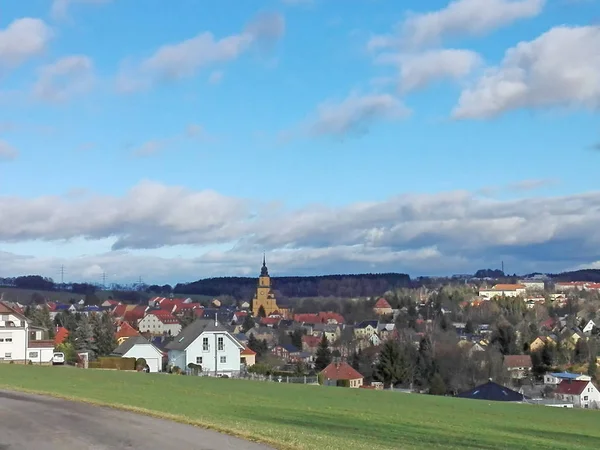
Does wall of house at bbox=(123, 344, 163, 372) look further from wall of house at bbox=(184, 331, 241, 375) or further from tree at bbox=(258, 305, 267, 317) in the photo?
tree at bbox=(258, 305, 267, 317)

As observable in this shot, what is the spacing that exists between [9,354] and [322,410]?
38.3 meters

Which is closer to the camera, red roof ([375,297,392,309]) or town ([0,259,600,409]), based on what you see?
town ([0,259,600,409])

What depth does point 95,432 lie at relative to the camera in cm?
1472

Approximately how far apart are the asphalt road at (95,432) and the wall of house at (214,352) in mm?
46980

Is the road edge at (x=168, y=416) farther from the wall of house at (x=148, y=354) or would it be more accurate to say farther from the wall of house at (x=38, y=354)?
the wall of house at (x=148, y=354)

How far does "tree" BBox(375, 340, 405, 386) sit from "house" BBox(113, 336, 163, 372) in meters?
20.3

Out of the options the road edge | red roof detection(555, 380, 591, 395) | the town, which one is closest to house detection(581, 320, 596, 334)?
the town

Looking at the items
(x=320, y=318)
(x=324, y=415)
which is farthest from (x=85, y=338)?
(x=320, y=318)

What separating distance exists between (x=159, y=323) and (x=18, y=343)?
10421 cm

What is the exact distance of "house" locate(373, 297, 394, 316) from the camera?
185 meters

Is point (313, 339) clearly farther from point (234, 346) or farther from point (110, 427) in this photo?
point (110, 427)

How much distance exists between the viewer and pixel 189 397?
2817cm

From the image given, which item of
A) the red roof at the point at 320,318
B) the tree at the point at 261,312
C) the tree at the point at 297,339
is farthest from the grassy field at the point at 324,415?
the tree at the point at 261,312

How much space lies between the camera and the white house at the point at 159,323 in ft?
522
